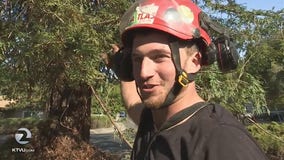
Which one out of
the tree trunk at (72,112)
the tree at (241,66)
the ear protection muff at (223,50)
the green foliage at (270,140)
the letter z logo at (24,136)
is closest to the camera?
the ear protection muff at (223,50)

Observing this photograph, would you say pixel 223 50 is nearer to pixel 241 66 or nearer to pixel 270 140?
pixel 241 66

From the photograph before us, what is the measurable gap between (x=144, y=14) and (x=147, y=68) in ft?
0.77

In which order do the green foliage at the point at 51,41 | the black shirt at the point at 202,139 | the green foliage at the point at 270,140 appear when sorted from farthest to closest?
1. the green foliage at the point at 270,140
2. the green foliage at the point at 51,41
3. the black shirt at the point at 202,139

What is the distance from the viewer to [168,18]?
68.9 inches

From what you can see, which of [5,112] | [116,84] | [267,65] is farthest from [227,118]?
[5,112]

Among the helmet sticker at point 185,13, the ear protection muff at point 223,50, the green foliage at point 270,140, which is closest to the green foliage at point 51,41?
the ear protection muff at point 223,50

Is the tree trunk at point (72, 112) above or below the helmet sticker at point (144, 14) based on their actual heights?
below

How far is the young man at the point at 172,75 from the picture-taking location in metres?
1.59

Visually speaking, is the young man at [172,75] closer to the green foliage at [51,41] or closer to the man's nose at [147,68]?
the man's nose at [147,68]

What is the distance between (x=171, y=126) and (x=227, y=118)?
8.9 inches

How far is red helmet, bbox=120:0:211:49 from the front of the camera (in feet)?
5.71

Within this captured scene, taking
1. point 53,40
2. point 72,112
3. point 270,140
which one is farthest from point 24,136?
point 53,40

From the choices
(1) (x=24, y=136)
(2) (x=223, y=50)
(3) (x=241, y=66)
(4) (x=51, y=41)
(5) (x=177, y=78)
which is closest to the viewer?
(5) (x=177, y=78)

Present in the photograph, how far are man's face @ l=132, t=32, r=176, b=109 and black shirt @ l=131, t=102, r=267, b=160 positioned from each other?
115 mm
